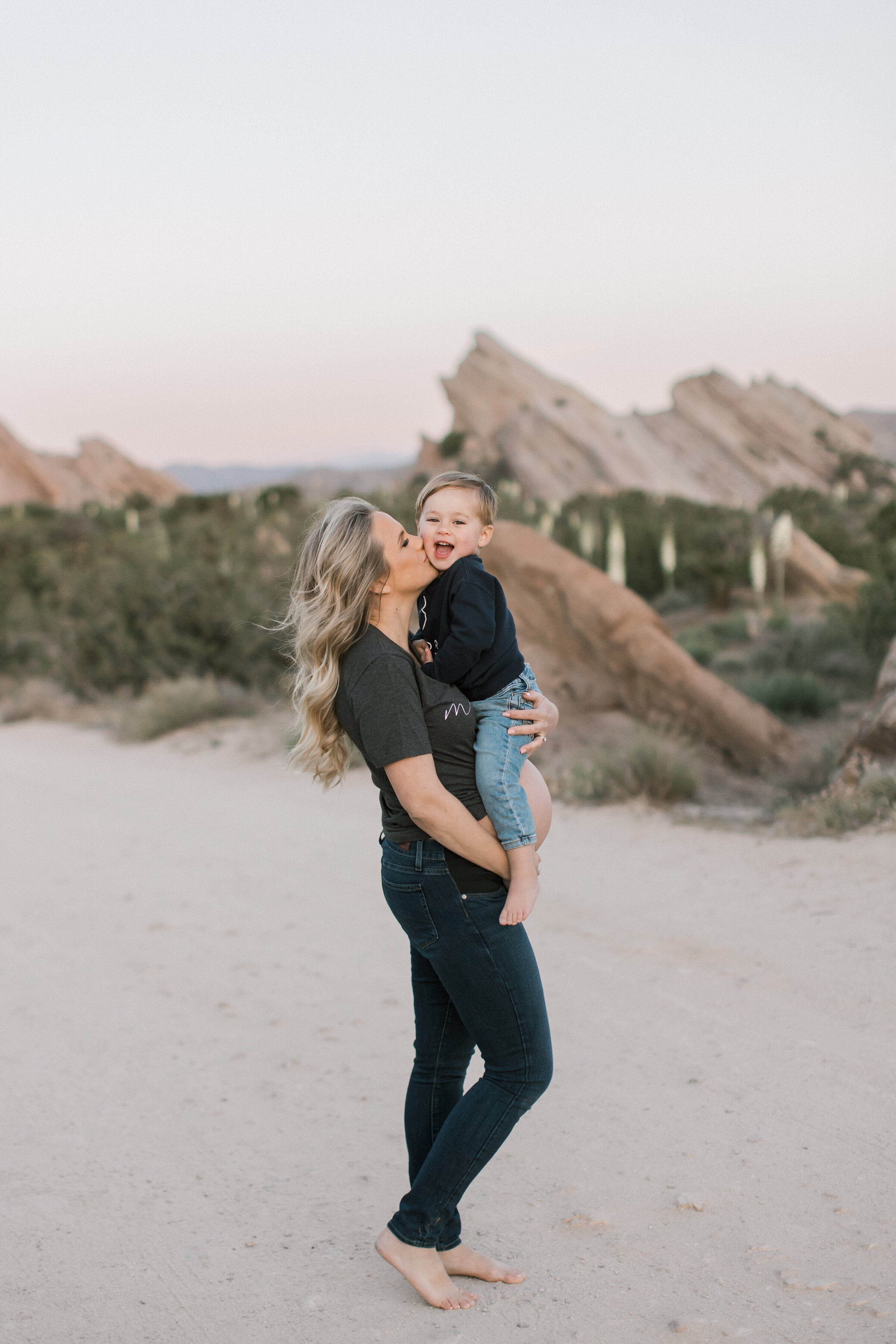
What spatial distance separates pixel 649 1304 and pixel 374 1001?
2.61m

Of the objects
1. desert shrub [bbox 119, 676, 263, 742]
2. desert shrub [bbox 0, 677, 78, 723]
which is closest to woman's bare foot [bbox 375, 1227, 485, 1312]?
desert shrub [bbox 119, 676, 263, 742]

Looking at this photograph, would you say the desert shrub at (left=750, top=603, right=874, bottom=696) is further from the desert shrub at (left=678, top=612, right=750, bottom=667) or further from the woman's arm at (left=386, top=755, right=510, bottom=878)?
the woman's arm at (left=386, top=755, right=510, bottom=878)

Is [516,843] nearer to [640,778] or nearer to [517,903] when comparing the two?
[517,903]

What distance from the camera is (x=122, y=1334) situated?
278cm

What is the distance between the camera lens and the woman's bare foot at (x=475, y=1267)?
2.92 m

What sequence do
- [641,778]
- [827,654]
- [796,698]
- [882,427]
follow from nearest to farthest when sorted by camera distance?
[641,778] → [796,698] → [827,654] → [882,427]

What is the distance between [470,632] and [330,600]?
1.14ft

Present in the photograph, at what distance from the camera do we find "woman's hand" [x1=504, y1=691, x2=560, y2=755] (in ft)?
8.88

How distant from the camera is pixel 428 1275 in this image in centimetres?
280

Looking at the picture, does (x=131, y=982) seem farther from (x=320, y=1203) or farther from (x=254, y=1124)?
(x=320, y=1203)

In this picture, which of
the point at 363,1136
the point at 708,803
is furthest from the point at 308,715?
the point at 708,803

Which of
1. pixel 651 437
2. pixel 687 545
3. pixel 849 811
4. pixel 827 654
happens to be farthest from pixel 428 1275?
pixel 651 437

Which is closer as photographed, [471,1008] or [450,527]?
[471,1008]

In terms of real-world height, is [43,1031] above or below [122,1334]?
below
